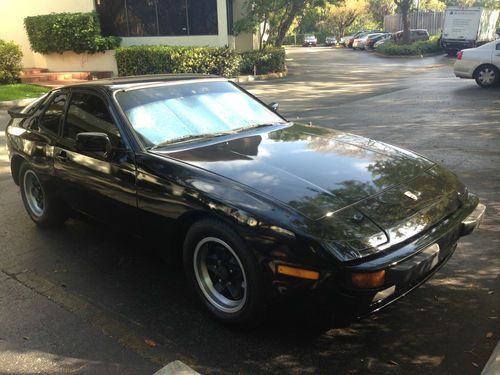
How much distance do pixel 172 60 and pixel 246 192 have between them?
1593cm

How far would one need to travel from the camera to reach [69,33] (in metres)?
19.0

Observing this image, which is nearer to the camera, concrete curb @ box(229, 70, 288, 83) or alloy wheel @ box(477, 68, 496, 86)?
Answer: alloy wheel @ box(477, 68, 496, 86)

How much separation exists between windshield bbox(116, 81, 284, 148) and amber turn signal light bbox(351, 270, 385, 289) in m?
1.84

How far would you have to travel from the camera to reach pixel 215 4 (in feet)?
63.9

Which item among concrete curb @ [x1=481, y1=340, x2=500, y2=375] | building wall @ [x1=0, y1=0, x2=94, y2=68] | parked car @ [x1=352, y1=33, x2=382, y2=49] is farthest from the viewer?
parked car @ [x1=352, y1=33, x2=382, y2=49]

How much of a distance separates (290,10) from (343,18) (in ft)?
147

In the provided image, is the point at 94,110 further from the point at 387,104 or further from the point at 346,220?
the point at 387,104

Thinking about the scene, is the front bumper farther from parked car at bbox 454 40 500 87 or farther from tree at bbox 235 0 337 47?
tree at bbox 235 0 337 47

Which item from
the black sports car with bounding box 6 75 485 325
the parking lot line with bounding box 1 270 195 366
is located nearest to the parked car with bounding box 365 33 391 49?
the black sports car with bounding box 6 75 485 325

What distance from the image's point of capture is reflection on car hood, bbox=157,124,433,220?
3.02 meters

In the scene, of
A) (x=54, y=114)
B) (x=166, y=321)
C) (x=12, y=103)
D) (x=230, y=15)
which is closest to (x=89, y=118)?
(x=54, y=114)

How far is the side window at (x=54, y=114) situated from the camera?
4551 millimetres

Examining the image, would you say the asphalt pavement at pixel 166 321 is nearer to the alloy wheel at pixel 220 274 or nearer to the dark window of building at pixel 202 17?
the alloy wheel at pixel 220 274

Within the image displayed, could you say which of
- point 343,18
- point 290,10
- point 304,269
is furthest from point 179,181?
point 343,18
